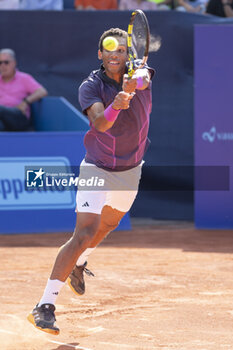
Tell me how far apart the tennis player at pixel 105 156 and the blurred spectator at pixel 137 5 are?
19.2 ft

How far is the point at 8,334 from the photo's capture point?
5.21m

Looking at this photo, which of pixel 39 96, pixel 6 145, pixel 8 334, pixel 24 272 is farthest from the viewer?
pixel 39 96

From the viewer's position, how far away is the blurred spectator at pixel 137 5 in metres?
11.0

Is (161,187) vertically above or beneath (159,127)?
beneath

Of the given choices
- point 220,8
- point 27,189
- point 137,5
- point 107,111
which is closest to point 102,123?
point 107,111

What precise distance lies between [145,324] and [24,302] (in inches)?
42.1

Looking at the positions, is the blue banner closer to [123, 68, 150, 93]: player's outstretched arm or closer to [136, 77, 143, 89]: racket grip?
[123, 68, 150, 93]: player's outstretched arm

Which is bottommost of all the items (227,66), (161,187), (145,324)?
(161,187)

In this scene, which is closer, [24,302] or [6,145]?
[24,302]


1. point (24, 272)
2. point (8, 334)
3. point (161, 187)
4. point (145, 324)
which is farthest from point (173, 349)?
point (161, 187)

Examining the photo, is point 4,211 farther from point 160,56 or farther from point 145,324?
point 145,324

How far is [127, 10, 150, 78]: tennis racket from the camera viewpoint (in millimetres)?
5059

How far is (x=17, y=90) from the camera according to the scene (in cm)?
1032

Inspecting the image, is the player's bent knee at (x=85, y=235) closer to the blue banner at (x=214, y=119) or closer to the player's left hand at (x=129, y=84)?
the player's left hand at (x=129, y=84)
